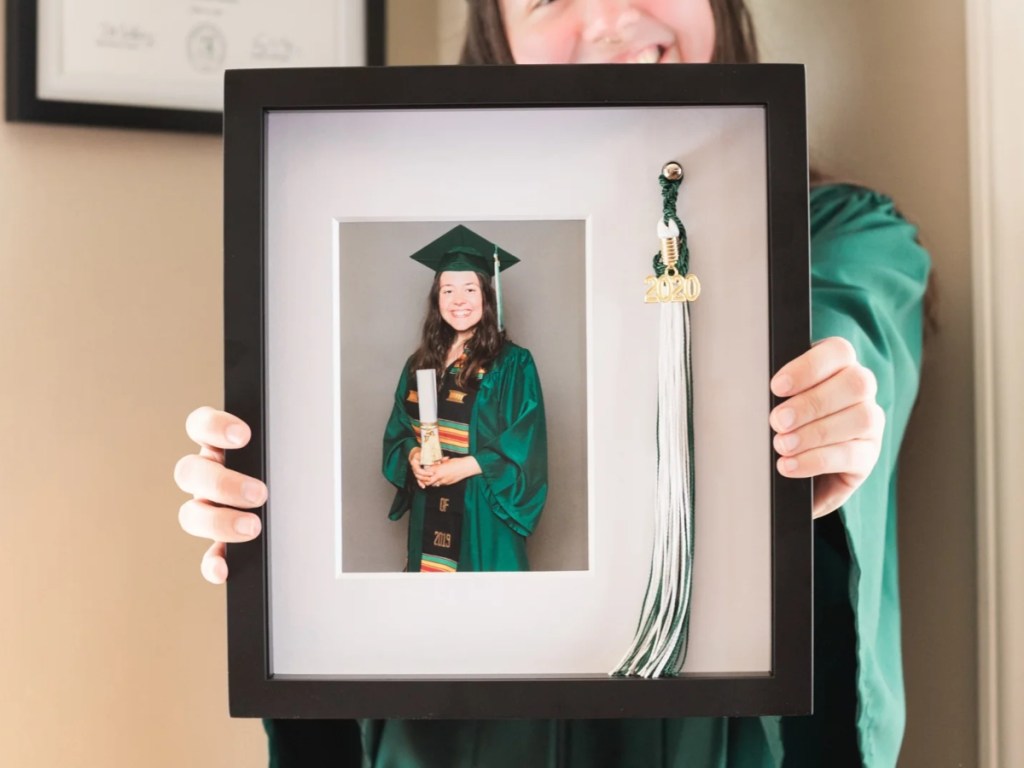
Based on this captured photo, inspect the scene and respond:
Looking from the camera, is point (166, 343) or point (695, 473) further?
point (166, 343)

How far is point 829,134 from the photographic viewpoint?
90 cm

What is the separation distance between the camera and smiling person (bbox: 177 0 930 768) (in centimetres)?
59

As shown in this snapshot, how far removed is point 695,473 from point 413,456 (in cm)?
18

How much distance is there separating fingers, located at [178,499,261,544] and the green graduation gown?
0.29 feet

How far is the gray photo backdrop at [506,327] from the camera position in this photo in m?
0.55

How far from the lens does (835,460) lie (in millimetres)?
560

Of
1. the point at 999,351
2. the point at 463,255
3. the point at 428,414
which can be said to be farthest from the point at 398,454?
the point at 999,351

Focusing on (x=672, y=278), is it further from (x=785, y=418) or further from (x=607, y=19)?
(x=607, y=19)

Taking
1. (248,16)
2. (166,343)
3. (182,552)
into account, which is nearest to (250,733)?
(182,552)

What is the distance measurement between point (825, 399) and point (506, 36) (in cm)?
51

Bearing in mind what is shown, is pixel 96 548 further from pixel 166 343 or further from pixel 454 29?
pixel 454 29

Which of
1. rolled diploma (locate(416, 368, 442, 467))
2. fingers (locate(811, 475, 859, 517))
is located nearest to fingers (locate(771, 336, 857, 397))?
fingers (locate(811, 475, 859, 517))

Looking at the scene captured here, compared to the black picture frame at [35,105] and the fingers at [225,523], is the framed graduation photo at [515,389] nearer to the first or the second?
the fingers at [225,523]

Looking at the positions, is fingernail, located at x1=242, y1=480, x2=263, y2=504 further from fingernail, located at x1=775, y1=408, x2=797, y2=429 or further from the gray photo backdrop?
fingernail, located at x1=775, y1=408, x2=797, y2=429
